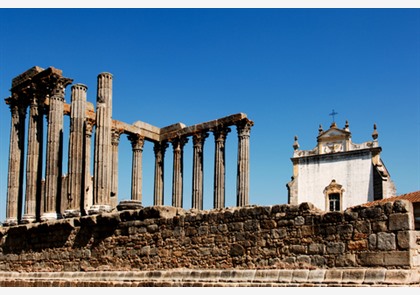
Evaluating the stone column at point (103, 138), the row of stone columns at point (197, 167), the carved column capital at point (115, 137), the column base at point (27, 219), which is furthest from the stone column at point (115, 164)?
the column base at point (27, 219)

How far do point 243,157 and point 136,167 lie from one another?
20.2ft

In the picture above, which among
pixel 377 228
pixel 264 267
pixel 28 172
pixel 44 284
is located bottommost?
pixel 44 284

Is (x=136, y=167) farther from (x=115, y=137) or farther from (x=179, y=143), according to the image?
(x=179, y=143)

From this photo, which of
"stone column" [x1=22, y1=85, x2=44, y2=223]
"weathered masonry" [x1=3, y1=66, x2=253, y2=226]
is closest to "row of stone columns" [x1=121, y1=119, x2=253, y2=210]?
"weathered masonry" [x1=3, y1=66, x2=253, y2=226]

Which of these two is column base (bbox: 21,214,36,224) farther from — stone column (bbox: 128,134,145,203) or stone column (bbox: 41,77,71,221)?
stone column (bbox: 128,134,145,203)

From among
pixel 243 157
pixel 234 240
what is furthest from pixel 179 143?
pixel 234 240

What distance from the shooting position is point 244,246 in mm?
11047

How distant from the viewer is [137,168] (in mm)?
29516

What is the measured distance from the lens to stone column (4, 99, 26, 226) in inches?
844

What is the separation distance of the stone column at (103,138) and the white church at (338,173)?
63.9ft

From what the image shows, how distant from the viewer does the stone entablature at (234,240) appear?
912 centimetres
